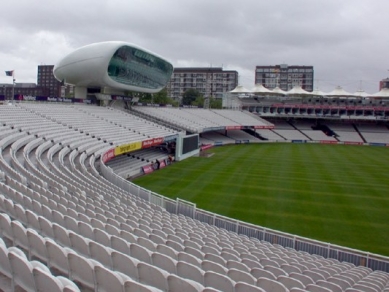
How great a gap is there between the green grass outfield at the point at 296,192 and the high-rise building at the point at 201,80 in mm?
107362

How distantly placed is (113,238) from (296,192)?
72.8ft

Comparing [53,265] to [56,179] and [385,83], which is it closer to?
[56,179]

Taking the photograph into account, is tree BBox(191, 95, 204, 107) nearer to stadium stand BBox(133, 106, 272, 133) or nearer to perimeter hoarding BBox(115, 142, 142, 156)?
stadium stand BBox(133, 106, 272, 133)

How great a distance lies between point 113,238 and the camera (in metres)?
7.14

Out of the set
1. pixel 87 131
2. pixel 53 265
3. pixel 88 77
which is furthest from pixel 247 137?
pixel 53 265

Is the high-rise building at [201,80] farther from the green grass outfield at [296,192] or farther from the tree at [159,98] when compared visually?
the green grass outfield at [296,192]

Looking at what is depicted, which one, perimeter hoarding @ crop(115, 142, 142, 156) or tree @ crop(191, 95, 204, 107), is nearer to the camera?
perimeter hoarding @ crop(115, 142, 142, 156)

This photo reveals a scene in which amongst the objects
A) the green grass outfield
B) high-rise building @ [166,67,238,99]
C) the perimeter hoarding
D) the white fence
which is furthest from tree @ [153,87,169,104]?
the white fence

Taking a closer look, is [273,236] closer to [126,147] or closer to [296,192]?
[296,192]

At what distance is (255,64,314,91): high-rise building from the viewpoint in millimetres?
161875

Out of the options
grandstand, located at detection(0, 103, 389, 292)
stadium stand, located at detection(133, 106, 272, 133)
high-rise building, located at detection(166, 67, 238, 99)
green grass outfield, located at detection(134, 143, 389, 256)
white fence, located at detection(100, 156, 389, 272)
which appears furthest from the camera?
high-rise building, located at detection(166, 67, 238, 99)

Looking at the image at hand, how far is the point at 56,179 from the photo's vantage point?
14.7 metres

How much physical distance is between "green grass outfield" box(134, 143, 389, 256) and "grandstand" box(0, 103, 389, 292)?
4.87m

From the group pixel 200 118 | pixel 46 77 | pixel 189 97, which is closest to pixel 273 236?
pixel 200 118
